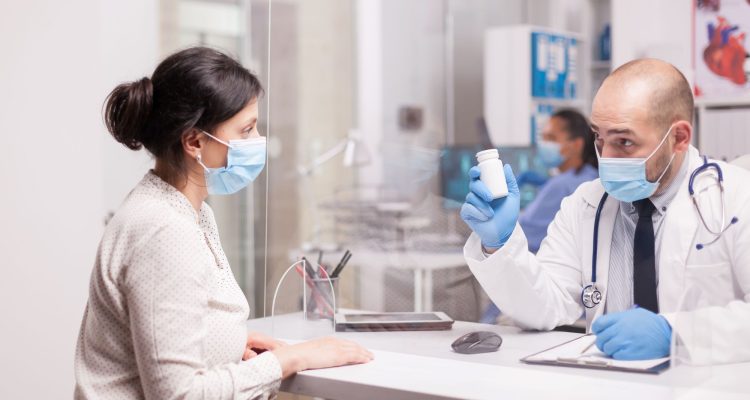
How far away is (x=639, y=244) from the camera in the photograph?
68.7 inches

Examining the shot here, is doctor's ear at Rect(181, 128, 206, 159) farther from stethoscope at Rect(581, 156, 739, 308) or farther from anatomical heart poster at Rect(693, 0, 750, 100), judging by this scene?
anatomical heart poster at Rect(693, 0, 750, 100)

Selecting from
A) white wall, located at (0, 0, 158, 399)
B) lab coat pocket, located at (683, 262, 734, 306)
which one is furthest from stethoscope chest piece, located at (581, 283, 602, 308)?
white wall, located at (0, 0, 158, 399)

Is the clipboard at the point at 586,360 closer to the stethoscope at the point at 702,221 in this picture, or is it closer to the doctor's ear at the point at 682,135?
the stethoscope at the point at 702,221

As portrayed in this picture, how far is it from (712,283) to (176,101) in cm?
96

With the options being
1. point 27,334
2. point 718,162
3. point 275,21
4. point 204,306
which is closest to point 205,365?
point 204,306

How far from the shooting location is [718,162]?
5.43 ft

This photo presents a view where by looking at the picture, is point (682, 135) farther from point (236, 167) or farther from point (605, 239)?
point (236, 167)

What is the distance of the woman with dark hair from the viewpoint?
146 centimetres

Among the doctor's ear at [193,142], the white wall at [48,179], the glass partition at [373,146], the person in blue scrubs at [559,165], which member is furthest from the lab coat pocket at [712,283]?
the white wall at [48,179]

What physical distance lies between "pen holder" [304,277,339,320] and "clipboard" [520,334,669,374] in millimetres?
616

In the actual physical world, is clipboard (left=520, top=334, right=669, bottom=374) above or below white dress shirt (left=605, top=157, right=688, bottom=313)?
below

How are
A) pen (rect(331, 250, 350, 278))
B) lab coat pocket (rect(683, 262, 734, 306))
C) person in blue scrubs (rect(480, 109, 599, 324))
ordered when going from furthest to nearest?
person in blue scrubs (rect(480, 109, 599, 324)) < pen (rect(331, 250, 350, 278)) < lab coat pocket (rect(683, 262, 734, 306))

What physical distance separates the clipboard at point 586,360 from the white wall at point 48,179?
5.79 feet

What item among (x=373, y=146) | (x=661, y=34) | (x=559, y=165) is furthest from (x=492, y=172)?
(x=373, y=146)
